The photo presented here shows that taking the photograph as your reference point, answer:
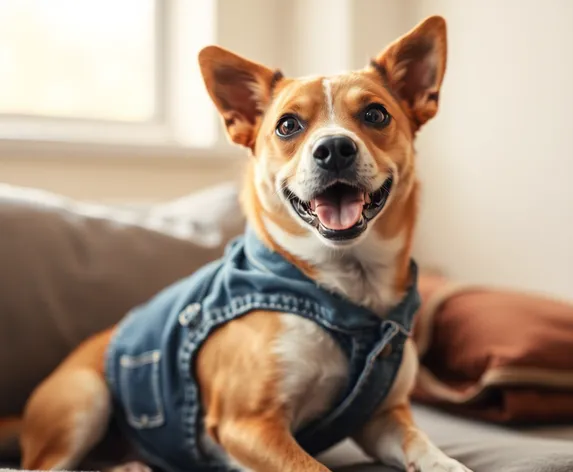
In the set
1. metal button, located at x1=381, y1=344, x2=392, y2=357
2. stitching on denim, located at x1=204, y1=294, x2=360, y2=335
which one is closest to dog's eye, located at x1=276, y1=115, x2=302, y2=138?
stitching on denim, located at x1=204, y1=294, x2=360, y2=335

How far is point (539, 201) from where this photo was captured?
2.10 meters

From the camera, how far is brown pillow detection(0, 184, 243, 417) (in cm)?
148

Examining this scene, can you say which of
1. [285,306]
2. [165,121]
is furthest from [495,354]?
[165,121]

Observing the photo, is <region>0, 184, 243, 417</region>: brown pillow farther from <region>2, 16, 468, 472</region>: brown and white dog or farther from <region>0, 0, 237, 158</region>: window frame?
<region>0, 0, 237, 158</region>: window frame

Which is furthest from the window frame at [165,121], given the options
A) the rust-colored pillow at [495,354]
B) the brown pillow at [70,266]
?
the rust-colored pillow at [495,354]

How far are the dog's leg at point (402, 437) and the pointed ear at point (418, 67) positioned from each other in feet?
1.31

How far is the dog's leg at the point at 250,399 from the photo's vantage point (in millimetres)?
1025

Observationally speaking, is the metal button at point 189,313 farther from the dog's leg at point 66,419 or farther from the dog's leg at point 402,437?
the dog's leg at point 402,437

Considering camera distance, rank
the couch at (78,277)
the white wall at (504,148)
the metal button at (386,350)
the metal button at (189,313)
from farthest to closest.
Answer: the white wall at (504,148), the couch at (78,277), the metal button at (189,313), the metal button at (386,350)

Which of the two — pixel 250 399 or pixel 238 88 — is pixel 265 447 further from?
pixel 238 88

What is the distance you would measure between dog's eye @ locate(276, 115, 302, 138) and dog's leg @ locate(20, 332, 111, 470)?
0.55 metres

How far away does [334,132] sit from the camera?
1.06 meters

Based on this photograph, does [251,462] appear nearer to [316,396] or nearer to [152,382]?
[316,396]

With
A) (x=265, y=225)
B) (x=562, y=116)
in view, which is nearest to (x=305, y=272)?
(x=265, y=225)
